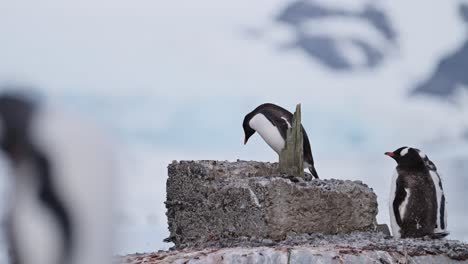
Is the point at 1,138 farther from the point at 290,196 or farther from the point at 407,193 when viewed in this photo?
the point at 407,193

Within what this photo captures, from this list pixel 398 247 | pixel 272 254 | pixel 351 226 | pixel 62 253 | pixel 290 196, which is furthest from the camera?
pixel 351 226

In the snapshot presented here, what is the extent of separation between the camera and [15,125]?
254cm

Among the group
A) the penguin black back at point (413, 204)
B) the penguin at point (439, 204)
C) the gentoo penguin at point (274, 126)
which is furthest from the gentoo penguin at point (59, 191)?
the gentoo penguin at point (274, 126)

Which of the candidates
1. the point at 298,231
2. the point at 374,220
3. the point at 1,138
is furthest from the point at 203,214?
the point at 1,138

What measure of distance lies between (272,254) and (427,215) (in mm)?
2443

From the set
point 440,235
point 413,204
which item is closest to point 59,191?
point 440,235

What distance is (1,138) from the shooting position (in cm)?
255

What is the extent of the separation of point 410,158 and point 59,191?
6.28m

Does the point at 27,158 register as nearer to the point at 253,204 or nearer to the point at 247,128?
the point at 253,204

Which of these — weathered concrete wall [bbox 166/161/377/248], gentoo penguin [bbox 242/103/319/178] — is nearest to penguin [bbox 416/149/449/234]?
weathered concrete wall [bbox 166/161/377/248]

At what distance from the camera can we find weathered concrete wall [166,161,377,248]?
7.57 meters

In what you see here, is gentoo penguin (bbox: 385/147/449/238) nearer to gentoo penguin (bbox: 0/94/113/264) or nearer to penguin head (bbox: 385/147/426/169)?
penguin head (bbox: 385/147/426/169)

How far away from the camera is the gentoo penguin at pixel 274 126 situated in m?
9.88

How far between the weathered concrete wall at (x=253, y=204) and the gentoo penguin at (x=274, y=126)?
1.04 meters
